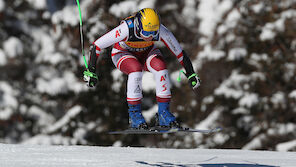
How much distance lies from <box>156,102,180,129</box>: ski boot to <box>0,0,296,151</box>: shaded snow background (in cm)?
1104

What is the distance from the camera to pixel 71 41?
17.8 metres

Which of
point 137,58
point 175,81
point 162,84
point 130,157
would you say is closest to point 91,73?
point 137,58

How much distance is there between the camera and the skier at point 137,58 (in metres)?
6.25

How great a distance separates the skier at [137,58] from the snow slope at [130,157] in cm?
129

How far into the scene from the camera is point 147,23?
6.19 m

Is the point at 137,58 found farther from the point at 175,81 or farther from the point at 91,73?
the point at 175,81

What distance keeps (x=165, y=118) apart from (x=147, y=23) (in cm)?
120

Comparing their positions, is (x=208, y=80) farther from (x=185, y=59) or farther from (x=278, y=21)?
(x=185, y=59)

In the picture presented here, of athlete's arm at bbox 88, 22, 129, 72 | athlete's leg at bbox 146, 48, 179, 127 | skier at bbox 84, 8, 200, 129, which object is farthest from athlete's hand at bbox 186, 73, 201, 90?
athlete's arm at bbox 88, 22, 129, 72

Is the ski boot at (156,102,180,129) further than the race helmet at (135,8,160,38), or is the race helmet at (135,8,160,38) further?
the ski boot at (156,102,180,129)

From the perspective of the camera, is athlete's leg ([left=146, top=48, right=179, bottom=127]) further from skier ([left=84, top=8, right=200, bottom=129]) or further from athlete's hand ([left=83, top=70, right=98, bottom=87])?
athlete's hand ([left=83, top=70, right=98, bottom=87])

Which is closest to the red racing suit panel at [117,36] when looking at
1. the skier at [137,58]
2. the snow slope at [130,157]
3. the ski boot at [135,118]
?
the skier at [137,58]

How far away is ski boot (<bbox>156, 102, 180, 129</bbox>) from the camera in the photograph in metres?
6.32

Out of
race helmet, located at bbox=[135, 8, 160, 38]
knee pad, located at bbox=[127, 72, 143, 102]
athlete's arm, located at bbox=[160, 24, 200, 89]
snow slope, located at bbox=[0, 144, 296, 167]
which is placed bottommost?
snow slope, located at bbox=[0, 144, 296, 167]
